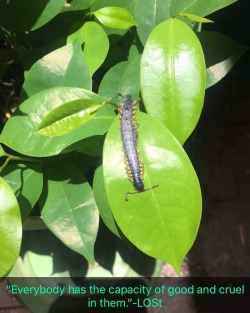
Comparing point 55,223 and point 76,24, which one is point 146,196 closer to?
point 55,223

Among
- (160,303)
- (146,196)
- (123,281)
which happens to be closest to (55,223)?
(146,196)

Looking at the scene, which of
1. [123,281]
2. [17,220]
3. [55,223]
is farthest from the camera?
[123,281]

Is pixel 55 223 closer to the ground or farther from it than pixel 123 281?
farther from it

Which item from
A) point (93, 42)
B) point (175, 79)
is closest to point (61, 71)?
point (93, 42)

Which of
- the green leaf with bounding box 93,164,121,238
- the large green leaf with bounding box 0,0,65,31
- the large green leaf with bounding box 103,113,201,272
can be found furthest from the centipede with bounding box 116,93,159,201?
the large green leaf with bounding box 0,0,65,31

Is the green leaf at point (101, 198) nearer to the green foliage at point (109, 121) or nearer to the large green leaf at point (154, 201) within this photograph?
the green foliage at point (109, 121)

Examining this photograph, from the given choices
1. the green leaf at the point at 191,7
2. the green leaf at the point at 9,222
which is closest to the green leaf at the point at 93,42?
the green leaf at the point at 191,7
